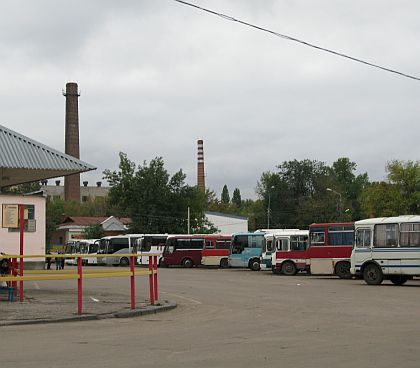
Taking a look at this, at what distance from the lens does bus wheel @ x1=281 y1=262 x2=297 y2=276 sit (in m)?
Answer: 41.1

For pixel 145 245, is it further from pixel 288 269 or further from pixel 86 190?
pixel 86 190

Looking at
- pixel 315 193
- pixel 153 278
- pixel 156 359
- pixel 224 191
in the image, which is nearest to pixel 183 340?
pixel 156 359

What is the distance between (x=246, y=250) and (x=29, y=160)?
25.8m

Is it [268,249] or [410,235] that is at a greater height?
[410,235]

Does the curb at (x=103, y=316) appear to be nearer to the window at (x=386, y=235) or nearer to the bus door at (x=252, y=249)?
the window at (x=386, y=235)

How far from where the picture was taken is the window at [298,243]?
41.0 m

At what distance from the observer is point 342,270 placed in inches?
1430

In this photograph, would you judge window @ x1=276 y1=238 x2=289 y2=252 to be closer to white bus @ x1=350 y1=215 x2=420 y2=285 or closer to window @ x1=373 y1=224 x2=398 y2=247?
white bus @ x1=350 y1=215 x2=420 y2=285

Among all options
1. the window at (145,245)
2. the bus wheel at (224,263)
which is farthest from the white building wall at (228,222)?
the bus wheel at (224,263)

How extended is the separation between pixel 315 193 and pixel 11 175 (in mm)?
84579

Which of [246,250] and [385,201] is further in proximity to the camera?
[385,201]

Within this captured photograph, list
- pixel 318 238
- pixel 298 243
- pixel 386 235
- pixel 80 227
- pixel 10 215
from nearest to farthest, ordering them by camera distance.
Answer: pixel 10 215
pixel 386 235
pixel 318 238
pixel 298 243
pixel 80 227

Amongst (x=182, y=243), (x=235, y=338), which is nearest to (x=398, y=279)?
(x=235, y=338)

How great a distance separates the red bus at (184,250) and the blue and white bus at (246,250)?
534cm
